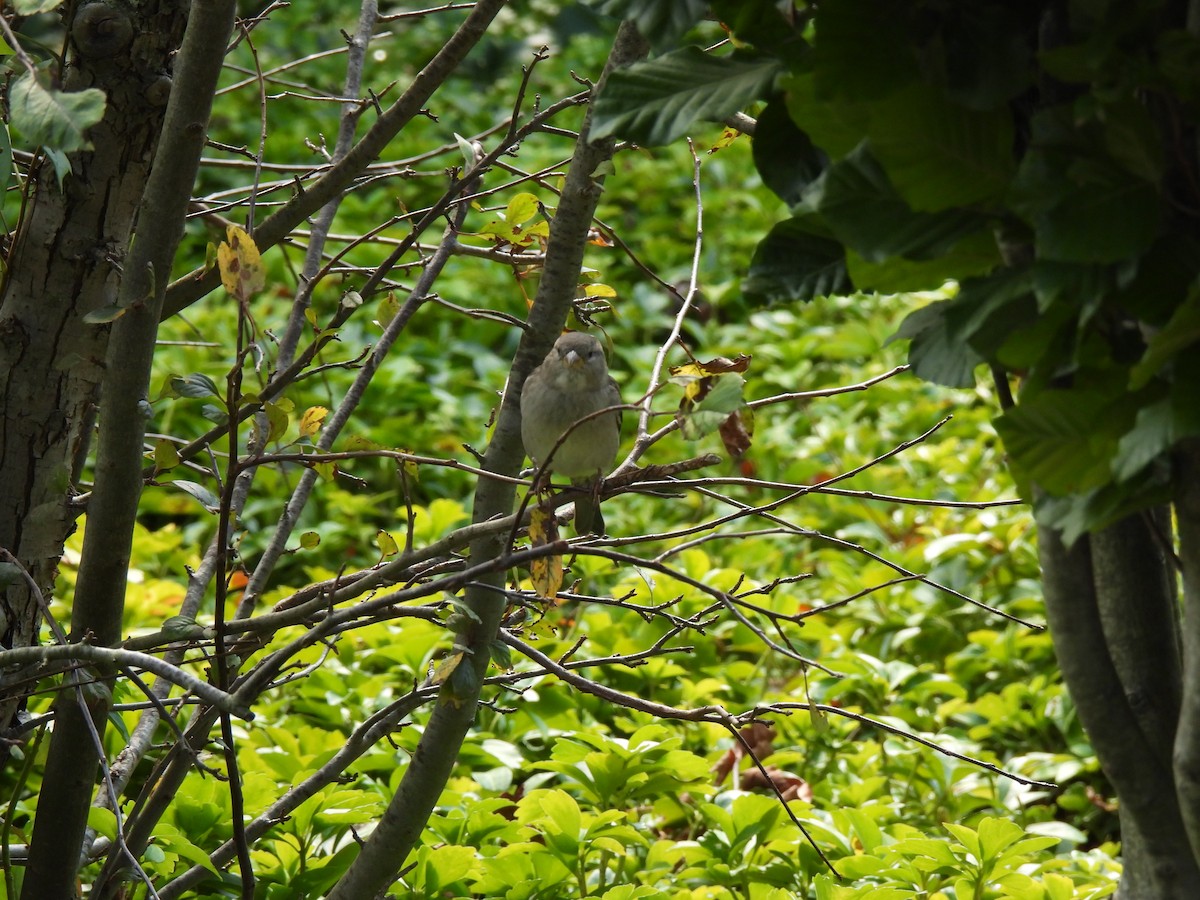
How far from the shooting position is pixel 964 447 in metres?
5.44

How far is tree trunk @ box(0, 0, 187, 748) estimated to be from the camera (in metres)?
2.02

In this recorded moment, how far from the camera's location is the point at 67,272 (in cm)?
205

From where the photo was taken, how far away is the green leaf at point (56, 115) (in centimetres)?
125

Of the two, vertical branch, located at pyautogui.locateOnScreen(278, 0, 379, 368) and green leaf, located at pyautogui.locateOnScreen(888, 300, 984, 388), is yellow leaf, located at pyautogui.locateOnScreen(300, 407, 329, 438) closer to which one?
vertical branch, located at pyautogui.locateOnScreen(278, 0, 379, 368)

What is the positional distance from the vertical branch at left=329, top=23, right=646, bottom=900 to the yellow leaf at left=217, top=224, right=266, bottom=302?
1.68 feet

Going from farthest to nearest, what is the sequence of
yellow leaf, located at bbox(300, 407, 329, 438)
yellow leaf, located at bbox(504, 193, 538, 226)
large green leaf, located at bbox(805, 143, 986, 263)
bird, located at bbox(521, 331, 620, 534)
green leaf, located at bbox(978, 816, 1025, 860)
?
bird, located at bbox(521, 331, 620, 534) < green leaf, located at bbox(978, 816, 1025, 860) < yellow leaf, located at bbox(504, 193, 538, 226) < yellow leaf, located at bbox(300, 407, 329, 438) < large green leaf, located at bbox(805, 143, 986, 263)

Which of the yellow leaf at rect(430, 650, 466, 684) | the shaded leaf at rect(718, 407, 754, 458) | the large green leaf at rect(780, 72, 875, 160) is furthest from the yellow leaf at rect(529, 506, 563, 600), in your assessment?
the large green leaf at rect(780, 72, 875, 160)

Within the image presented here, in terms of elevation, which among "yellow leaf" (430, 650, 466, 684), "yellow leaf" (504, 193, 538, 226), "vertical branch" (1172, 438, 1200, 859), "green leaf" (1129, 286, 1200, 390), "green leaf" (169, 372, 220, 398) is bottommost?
"vertical branch" (1172, 438, 1200, 859)

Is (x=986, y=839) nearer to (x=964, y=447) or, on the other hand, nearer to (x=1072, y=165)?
(x=1072, y=165)

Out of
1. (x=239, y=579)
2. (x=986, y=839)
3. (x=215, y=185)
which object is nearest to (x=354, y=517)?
(x=239, y=579)

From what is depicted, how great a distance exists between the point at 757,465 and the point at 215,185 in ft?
14.2

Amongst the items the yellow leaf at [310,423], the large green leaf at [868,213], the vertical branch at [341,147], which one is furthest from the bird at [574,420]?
the large green leaf at [868,213]

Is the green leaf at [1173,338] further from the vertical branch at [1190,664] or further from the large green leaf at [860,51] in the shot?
the large green leaf at [860,51]

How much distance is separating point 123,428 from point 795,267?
1010mm
